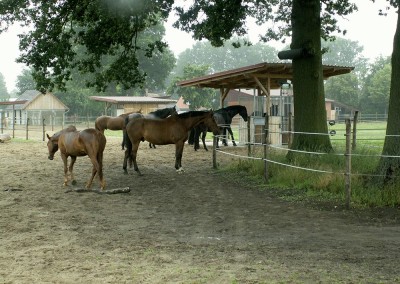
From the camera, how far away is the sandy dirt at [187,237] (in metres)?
4.87

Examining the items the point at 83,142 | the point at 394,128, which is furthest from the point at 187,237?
the point at 394,128

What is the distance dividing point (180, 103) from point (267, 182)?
6445 cm

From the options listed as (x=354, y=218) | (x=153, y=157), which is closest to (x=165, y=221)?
(x=354, y=218)

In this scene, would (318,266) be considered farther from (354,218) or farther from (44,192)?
(44,192)

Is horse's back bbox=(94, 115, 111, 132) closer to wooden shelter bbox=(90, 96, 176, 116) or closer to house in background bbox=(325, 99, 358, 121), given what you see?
wooden shelter bbox=(90, 96, 176, 116)

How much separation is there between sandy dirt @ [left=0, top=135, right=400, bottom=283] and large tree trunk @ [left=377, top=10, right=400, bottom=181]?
1401mm

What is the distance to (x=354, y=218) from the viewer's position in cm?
757

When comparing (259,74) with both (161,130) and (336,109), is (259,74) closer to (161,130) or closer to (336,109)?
(161,130)

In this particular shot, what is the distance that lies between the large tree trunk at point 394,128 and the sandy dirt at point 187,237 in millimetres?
1401

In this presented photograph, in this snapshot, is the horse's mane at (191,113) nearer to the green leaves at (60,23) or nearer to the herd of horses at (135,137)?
the herd of horses at (135,137)

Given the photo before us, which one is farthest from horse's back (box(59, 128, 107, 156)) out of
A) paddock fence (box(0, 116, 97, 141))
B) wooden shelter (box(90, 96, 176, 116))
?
wooden shelter (box(90, 96, 176, 116))

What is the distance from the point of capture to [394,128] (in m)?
9.07

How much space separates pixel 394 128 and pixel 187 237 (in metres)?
4.82

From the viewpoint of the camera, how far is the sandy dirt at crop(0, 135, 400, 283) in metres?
4.87
